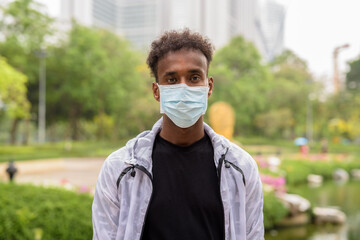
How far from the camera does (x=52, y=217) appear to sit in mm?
5281

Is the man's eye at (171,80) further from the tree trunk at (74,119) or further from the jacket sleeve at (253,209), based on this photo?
the tree trunk at (74,119)

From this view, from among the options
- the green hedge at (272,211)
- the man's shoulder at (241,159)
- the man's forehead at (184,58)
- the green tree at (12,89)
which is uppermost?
the green tree at (12,89)

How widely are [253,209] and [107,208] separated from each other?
0.71m

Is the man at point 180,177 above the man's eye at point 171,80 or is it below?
below

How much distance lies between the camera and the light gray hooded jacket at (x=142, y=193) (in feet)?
6.04

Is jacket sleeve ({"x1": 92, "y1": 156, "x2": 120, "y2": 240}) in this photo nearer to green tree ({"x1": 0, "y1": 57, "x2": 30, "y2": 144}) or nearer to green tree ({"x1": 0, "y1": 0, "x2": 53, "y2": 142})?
green tree ({"x1": 0, "y1": 57, "x2": 30, "y2": 144})

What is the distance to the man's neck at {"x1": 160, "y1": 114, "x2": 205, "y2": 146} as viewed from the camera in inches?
77.3

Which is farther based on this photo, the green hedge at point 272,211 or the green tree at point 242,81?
the green tree at point 242,81

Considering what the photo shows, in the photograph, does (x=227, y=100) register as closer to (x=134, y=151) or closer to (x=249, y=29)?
(x=134, y=151)

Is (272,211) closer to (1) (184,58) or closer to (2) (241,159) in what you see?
(2) (241,159)

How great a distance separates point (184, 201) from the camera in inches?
72.9

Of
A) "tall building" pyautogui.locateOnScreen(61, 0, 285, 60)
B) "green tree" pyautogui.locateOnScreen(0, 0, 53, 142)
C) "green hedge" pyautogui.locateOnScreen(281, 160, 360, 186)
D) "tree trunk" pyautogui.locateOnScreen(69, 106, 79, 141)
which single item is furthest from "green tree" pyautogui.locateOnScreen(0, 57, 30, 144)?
"tall building" pyautogui.locateOnScreen(61, 0, 285, 60)

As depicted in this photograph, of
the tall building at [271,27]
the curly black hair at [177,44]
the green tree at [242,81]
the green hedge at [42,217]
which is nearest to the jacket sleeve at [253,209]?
the curly black hair at [177,44]

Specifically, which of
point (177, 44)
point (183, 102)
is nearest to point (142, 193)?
point (183, 102)
